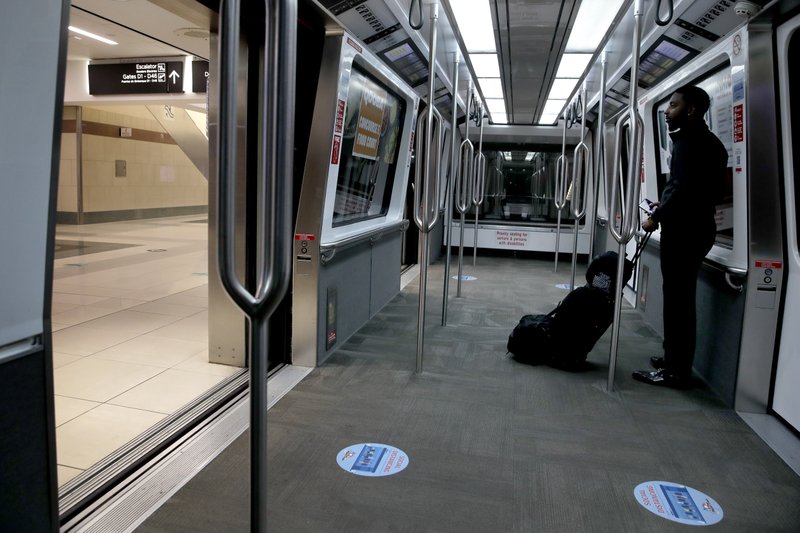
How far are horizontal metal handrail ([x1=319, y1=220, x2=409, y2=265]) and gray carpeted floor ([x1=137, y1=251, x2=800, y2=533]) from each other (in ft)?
2.26

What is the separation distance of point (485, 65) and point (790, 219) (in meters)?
3.44

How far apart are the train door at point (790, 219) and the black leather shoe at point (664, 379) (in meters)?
0.56

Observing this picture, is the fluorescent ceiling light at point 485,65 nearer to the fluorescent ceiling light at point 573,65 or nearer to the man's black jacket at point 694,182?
the fluorescent ceiling light at point 573,65

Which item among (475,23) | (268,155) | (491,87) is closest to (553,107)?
(491,87)

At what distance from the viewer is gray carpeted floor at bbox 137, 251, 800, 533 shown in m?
2.07

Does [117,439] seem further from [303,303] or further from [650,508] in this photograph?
[650,508]

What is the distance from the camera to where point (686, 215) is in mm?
3262

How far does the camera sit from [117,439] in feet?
8.52

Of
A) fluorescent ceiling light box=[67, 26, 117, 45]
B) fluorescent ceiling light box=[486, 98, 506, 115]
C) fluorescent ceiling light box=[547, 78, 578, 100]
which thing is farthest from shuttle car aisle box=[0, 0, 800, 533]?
fluorescent ceiling light box=[486, 98, 506, 115]

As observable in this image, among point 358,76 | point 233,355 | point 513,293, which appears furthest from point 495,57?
point 233,355

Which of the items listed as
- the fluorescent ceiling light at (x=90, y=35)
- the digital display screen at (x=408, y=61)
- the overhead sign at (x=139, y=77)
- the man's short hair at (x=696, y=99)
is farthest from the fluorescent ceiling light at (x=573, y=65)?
the fluorescent ceiling light at (x=90, y=35)

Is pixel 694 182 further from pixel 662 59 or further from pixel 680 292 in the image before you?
pixel 662 59

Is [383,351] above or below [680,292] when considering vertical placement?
below

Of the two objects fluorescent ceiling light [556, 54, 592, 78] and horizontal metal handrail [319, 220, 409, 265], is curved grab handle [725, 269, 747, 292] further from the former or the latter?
fluorescent ceiling light [556, 54, 592, 78]
